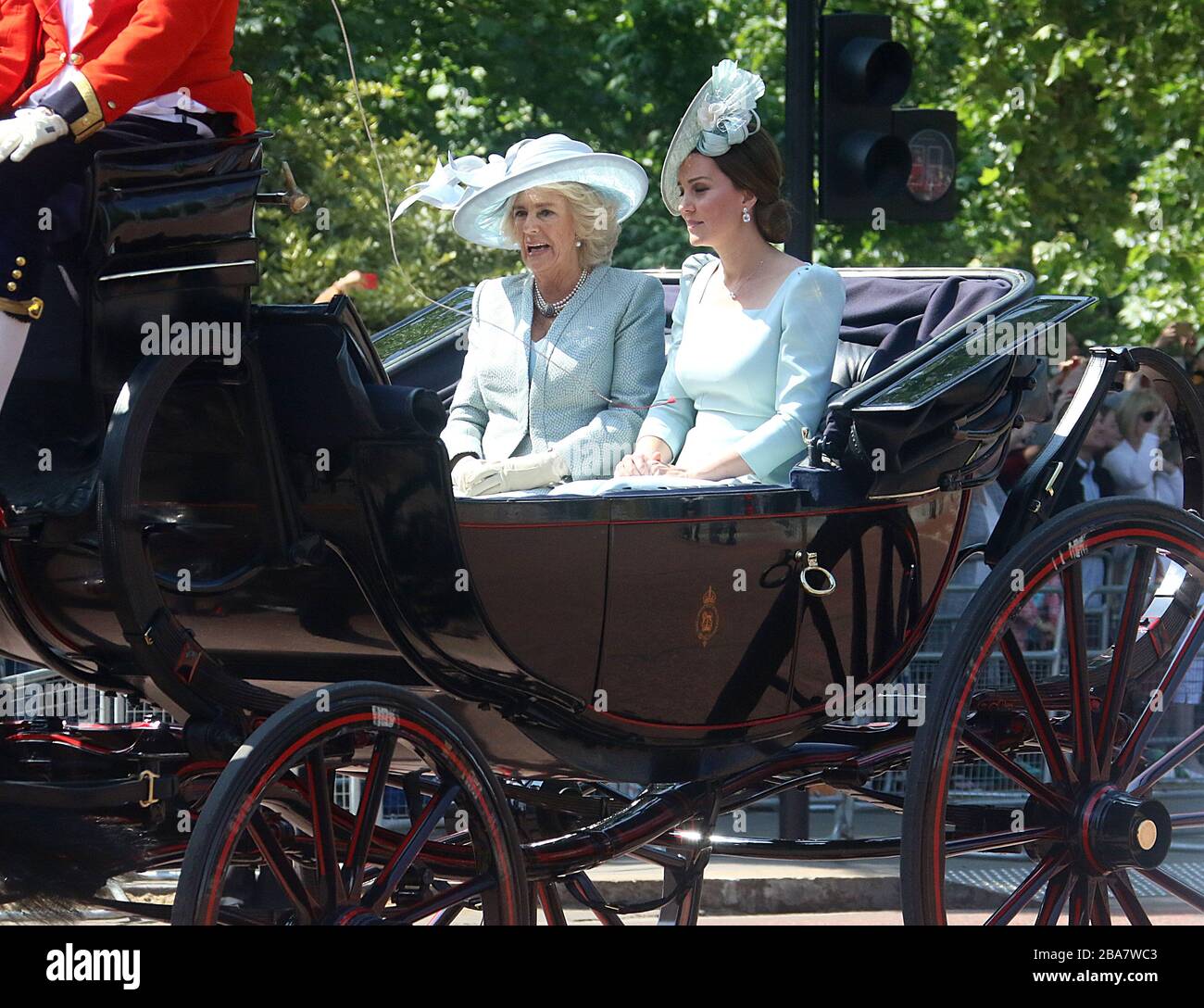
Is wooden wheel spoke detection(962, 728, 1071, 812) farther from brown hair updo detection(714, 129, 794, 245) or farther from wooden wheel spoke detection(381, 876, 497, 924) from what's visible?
brown hair updo detection(714, 129, 794, 245)

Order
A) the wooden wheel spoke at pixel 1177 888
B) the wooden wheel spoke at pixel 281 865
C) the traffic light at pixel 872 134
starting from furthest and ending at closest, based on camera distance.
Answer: the traffic light at pixel 872 134 → the wooden wheel spoke at pixel 1177 888 → the wooden wheel spoke at pixel 281 865

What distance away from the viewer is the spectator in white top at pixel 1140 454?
742 cm

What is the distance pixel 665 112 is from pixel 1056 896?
10117 mm

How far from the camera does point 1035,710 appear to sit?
3.52 metres

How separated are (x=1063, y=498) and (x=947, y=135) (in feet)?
4.75

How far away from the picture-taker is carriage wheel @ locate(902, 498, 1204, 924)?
333 centimetres

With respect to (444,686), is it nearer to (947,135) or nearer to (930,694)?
(930,694)

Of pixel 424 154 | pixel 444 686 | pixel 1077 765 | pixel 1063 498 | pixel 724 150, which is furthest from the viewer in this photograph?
pixel 424 154

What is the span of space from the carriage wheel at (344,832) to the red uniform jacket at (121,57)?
964mm

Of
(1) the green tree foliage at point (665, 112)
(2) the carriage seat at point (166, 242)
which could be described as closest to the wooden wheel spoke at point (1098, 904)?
(2) the carriage seat at point (166, 242)

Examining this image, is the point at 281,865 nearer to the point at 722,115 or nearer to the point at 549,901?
the point at 549,901

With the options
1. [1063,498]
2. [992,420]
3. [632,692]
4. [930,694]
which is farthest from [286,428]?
[1063,498]

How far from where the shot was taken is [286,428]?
3.01 metres

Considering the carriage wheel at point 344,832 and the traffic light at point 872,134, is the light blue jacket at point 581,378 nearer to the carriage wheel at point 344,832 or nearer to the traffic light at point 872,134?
the carriage wheel at point 344,832
